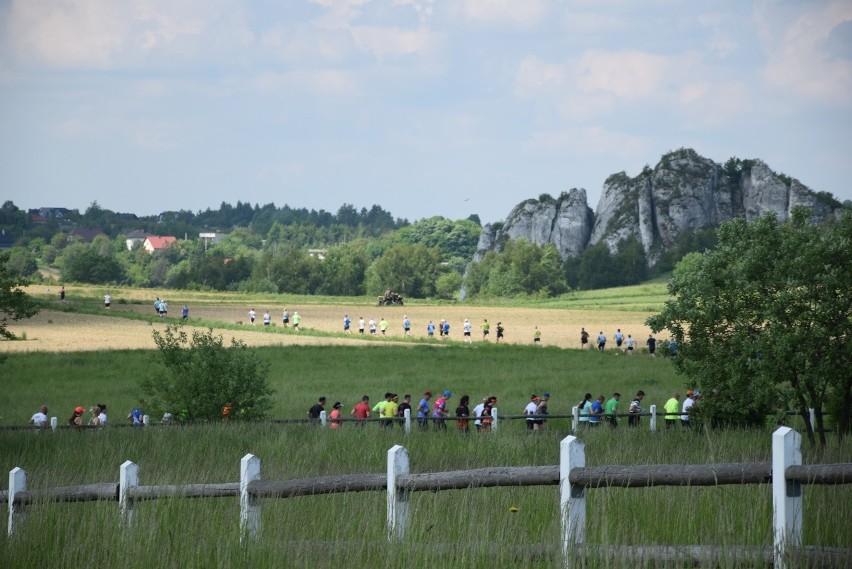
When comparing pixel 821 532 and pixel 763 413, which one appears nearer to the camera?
pixel 821 532

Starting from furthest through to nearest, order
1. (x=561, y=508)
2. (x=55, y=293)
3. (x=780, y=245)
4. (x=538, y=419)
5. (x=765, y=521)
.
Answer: (x=55, y=293) < (x=538, y=419) < (x=780, y=245) < (x=765, y=521) < (x=561, y=508)

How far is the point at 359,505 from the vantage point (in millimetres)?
9008

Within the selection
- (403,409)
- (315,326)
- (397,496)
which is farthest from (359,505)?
(315,326)

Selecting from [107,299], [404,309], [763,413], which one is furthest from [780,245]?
[404,309]

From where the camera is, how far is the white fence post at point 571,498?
6.96m

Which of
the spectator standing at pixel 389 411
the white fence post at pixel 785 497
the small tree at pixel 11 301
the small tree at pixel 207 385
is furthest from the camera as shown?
the small tree at pixel 207 385

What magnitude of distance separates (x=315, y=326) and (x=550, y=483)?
83.3 metres

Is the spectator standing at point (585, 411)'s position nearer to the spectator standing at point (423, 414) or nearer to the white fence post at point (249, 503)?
the spectator standing at point (423, 414)

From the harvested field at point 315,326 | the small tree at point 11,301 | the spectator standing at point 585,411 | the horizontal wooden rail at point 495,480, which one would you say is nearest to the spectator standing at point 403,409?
the spectator standing at point 585,411

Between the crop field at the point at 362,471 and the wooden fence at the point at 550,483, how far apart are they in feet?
0.45

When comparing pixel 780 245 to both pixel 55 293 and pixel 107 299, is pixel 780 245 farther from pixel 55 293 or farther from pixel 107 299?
pixel 55 293

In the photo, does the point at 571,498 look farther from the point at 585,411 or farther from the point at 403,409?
the point at 585,411

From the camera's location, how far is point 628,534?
779cm

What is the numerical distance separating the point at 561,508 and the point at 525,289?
18014cm
